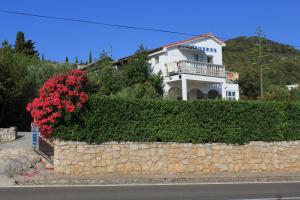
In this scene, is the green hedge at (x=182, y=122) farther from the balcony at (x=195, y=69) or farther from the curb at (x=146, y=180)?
the balcony at (x=195, y=69)

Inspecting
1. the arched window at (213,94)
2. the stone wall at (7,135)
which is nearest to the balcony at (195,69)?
the arched window at (213,94)

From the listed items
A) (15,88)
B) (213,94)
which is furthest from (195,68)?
(15,88)

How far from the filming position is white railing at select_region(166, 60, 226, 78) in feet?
117

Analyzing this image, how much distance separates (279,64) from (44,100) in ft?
217

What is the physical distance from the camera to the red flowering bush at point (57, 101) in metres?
17.6

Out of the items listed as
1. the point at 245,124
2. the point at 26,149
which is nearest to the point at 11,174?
the point at 26,149

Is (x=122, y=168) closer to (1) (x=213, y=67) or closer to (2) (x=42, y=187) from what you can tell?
(2) (x=42, y=187)

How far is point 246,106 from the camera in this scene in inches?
831

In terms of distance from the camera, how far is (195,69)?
3647 cm

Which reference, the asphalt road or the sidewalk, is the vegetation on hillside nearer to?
the sidewalk

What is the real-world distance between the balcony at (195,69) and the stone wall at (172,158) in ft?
48.9

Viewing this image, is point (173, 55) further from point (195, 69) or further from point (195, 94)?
point (195, 94)

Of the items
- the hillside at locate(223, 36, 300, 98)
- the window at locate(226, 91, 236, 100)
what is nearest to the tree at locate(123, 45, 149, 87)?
the window at locate(226, 91, 236, 100)

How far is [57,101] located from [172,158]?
531cm
